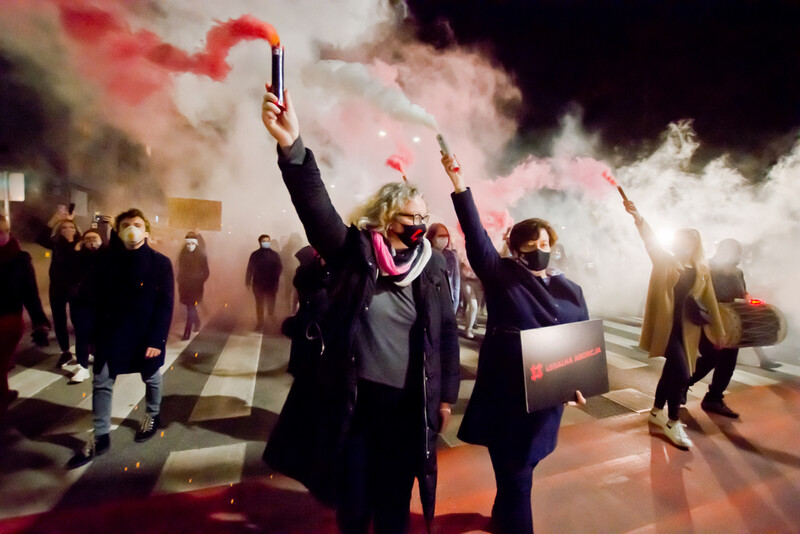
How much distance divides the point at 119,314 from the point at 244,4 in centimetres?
535

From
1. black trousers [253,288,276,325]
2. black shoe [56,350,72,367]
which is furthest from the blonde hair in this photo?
black trousers [253,288,276,325]

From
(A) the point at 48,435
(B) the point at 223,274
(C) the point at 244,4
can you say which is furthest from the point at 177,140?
(A) the point at 48,435

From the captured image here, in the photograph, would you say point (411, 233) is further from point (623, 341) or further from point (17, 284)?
point (623, 341)

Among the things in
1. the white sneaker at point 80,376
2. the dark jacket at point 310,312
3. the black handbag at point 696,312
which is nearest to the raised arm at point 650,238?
the black handbag at point 696,312

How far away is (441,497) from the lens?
2547mm

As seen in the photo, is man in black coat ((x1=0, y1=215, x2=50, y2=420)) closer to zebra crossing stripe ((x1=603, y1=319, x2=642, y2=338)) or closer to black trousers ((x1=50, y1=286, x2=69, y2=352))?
black trousers ((x1=50, y1=286, x2=69, y2=352))

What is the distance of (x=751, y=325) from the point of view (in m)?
3.87

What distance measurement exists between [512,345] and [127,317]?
289 cm

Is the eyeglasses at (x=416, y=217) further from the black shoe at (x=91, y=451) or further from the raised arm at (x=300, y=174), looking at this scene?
the black shoe at (x=91, y=451)

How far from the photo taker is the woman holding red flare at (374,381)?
5.11 feet

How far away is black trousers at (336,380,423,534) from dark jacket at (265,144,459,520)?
0.06m

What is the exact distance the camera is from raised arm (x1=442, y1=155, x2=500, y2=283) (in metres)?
1.97

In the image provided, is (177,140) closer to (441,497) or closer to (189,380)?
(189,380)

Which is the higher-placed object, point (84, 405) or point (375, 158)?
point (375, 158)
